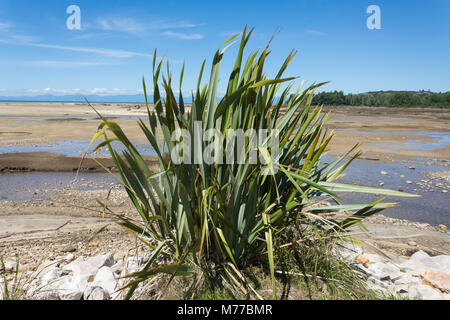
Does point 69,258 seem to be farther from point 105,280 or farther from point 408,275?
point 408,275

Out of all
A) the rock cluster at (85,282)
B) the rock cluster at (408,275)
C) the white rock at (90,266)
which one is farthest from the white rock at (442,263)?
the white rock at (90,266)

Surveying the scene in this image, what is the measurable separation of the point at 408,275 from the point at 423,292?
0.62m

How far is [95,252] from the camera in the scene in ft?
14.6

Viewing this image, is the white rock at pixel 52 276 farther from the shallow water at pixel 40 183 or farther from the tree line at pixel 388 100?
the tree line at pixel 388 100

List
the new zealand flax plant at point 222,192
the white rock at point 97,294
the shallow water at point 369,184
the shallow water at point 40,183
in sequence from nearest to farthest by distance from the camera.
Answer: the new zealand flax plant at point 222,192 → the white rock at point 97,294 → the shallow water at point 369,184 → the shallow water at point 40,183

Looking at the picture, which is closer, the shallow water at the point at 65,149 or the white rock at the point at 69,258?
the white rock at the point at 69,258

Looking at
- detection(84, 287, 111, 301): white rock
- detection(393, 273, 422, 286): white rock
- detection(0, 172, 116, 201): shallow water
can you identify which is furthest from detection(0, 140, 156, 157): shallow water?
detection(393, 273, 422, 286): white rock

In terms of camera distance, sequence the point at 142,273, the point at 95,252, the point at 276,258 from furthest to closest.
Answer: the point at 95,252
the point at 276,258
the point at 142,273

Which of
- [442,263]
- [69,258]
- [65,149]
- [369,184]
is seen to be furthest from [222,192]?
[65,149]

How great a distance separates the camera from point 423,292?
288 centimetres

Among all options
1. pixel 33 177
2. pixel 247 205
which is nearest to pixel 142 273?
pixel 247 205

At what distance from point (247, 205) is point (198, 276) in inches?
26.0

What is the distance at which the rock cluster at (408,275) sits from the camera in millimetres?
2857
